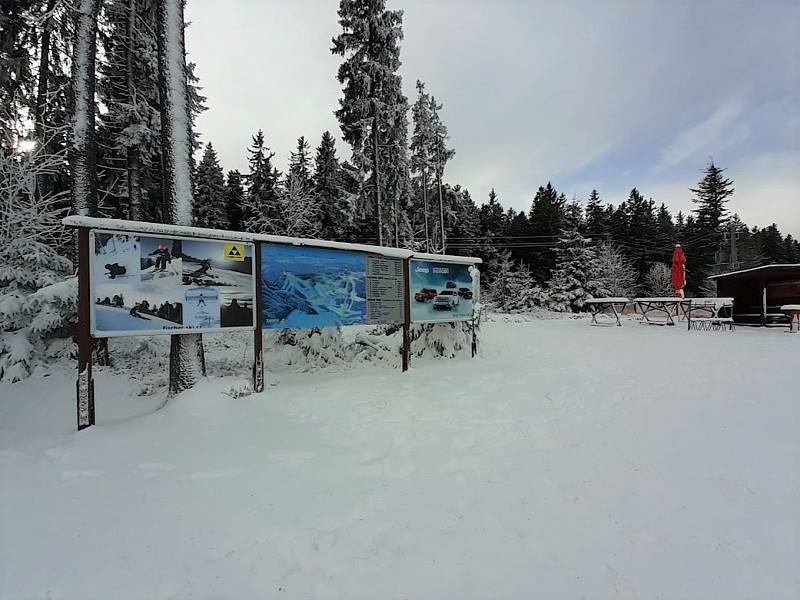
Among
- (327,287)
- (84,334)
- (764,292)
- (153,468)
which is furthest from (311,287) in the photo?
(764,292)

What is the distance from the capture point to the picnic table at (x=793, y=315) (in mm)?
12641

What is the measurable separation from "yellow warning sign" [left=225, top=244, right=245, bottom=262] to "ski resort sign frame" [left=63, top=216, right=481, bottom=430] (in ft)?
0.04

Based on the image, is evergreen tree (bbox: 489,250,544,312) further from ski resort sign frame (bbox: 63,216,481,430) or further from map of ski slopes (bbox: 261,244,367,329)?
map of ski slopes (bbox: 261,244,367,329)

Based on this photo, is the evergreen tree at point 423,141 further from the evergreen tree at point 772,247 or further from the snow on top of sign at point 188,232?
the evergreen tree at point 772,247

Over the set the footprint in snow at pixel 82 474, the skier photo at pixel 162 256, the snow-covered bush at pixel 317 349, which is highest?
the skier photo at pixel 162 256

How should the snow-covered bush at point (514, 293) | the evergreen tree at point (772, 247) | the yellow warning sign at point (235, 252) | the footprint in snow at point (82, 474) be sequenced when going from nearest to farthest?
the footprint in snow at point (82, 474)
the yellow warning sign at point (235, 252)
the snow-covered bush at point (514, 293)
the evergreen tree at point (772, 247)

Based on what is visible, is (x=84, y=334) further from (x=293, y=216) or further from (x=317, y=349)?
(x=293, y=216)

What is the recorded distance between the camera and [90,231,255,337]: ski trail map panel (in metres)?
4.37

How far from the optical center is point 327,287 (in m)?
6.34

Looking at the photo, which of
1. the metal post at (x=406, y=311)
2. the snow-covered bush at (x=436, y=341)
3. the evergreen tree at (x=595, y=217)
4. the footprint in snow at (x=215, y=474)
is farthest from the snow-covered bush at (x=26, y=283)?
the evergreen tree at (x=595, y=217)

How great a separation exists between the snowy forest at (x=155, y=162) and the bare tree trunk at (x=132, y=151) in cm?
4

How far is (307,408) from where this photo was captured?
16.7 feet

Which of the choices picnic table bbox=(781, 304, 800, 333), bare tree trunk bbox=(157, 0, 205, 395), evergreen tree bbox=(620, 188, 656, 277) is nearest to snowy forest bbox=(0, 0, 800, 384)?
bare tree trunk bbox=(157, 0, 205, 395)

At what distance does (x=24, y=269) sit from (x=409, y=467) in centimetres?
812
